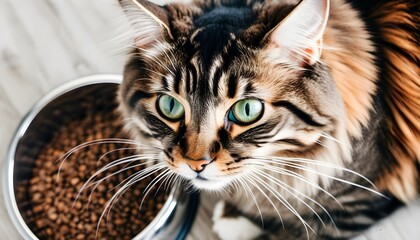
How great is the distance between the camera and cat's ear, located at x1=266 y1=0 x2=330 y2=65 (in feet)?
2.38

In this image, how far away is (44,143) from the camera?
→ 1162mm

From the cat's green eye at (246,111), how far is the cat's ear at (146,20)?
150 millimetres

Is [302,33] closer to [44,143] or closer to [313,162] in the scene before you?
[313,162]

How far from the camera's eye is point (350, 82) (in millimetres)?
877

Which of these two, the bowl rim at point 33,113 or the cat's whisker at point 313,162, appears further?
the bowl rim at point 33,113

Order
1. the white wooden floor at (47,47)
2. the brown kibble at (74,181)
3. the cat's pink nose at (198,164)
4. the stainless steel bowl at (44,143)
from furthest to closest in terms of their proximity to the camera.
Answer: the white wooden floor at (47,47)
the brown kibble at (74,181)
the stainless steel bowl at (44,143)
the cat's pink nose at (198,164)

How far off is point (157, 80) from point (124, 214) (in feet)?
1.29

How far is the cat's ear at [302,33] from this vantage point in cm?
73

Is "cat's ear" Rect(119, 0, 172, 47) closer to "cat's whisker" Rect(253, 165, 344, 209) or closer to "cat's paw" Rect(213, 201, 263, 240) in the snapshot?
"cat's whisker" Rect(253, 165, 344, 209)

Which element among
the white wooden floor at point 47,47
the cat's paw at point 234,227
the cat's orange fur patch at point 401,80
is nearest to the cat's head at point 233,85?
the cat's orange fur patch at point 401,80

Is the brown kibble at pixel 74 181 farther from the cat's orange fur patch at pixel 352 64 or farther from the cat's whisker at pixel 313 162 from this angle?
the cat's orange fur patch at pixel 352 64

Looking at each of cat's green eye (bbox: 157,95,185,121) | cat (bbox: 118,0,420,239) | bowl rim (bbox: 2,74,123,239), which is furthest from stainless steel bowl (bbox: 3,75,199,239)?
cat's green eye (bbox: 157,95,185,121)

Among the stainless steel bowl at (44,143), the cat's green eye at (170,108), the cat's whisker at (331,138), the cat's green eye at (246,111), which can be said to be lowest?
the stainless steel bowl at (44,143)

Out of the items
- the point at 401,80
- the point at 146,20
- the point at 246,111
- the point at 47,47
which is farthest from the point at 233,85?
the point at 47,47
